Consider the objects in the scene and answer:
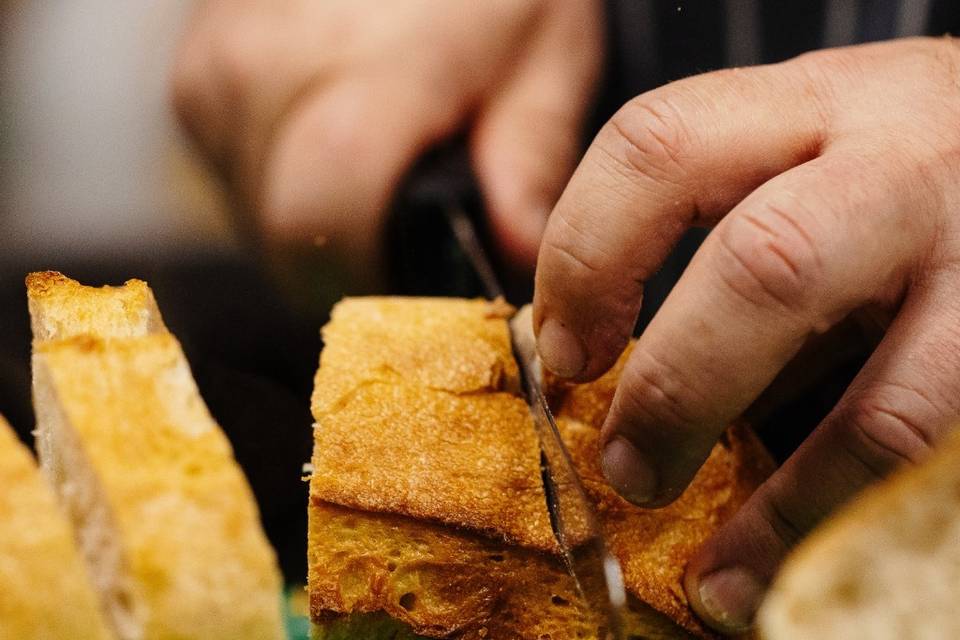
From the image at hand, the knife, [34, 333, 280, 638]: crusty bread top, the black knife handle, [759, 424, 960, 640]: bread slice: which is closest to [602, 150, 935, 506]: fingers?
the knife

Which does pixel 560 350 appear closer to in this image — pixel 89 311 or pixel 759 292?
pixel 759 292

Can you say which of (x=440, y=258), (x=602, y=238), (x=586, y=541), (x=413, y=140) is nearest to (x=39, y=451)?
(x=586, y=541)

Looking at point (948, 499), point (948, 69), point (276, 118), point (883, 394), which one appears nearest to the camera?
point (948, 499)

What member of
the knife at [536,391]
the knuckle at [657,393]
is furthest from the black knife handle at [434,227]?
the knuckle at [657,393]

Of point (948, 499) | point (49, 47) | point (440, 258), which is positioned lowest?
point (440, 258)

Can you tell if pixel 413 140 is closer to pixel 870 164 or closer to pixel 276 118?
pixel 276 118

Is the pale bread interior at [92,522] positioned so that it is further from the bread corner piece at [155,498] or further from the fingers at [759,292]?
the fingers at [759,292]

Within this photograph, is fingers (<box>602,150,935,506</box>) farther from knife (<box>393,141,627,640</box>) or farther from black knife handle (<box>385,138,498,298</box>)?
black knife handle (<box>385,138,498,298</box>)

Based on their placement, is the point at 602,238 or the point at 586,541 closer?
the point at 586,541
